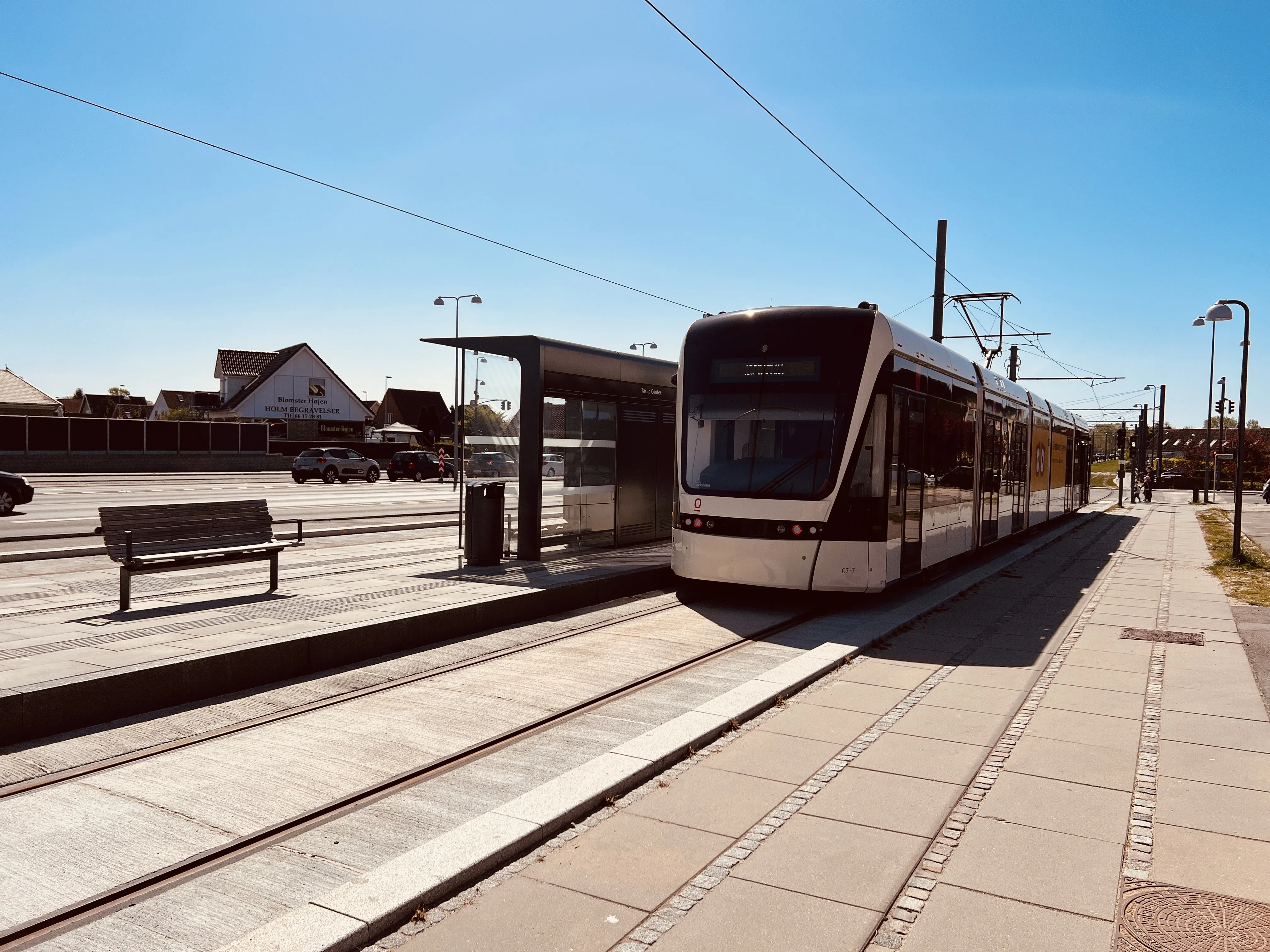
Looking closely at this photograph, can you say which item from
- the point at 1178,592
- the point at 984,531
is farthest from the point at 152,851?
the point at 984,531

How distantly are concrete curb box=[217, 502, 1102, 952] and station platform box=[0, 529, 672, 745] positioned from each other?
10.2ft

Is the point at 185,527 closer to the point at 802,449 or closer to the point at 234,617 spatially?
the point at 234,617

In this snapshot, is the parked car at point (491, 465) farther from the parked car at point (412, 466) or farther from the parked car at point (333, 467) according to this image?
the parked car at point (412, 466)

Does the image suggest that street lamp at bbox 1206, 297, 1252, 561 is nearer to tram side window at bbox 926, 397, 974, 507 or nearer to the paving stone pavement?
tram side window at bbox 926, 397, 974, 507

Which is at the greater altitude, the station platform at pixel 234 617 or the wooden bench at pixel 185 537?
the wooden bench at pixel 185 537

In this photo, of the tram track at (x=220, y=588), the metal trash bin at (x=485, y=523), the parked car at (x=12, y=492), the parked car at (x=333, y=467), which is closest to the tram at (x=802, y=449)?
the metal trash bin at (x=485, y=523)

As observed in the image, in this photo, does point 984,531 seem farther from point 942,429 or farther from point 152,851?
point 152,851

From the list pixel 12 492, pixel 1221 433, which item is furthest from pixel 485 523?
pixel 1221 433

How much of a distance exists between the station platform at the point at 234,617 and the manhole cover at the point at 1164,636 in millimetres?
5536

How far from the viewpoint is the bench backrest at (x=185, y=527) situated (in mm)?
9180

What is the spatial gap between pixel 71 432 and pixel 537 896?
4958 centimetres

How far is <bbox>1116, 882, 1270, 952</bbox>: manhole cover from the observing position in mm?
3598

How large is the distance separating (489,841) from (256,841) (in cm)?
108

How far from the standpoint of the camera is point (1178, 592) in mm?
14039
